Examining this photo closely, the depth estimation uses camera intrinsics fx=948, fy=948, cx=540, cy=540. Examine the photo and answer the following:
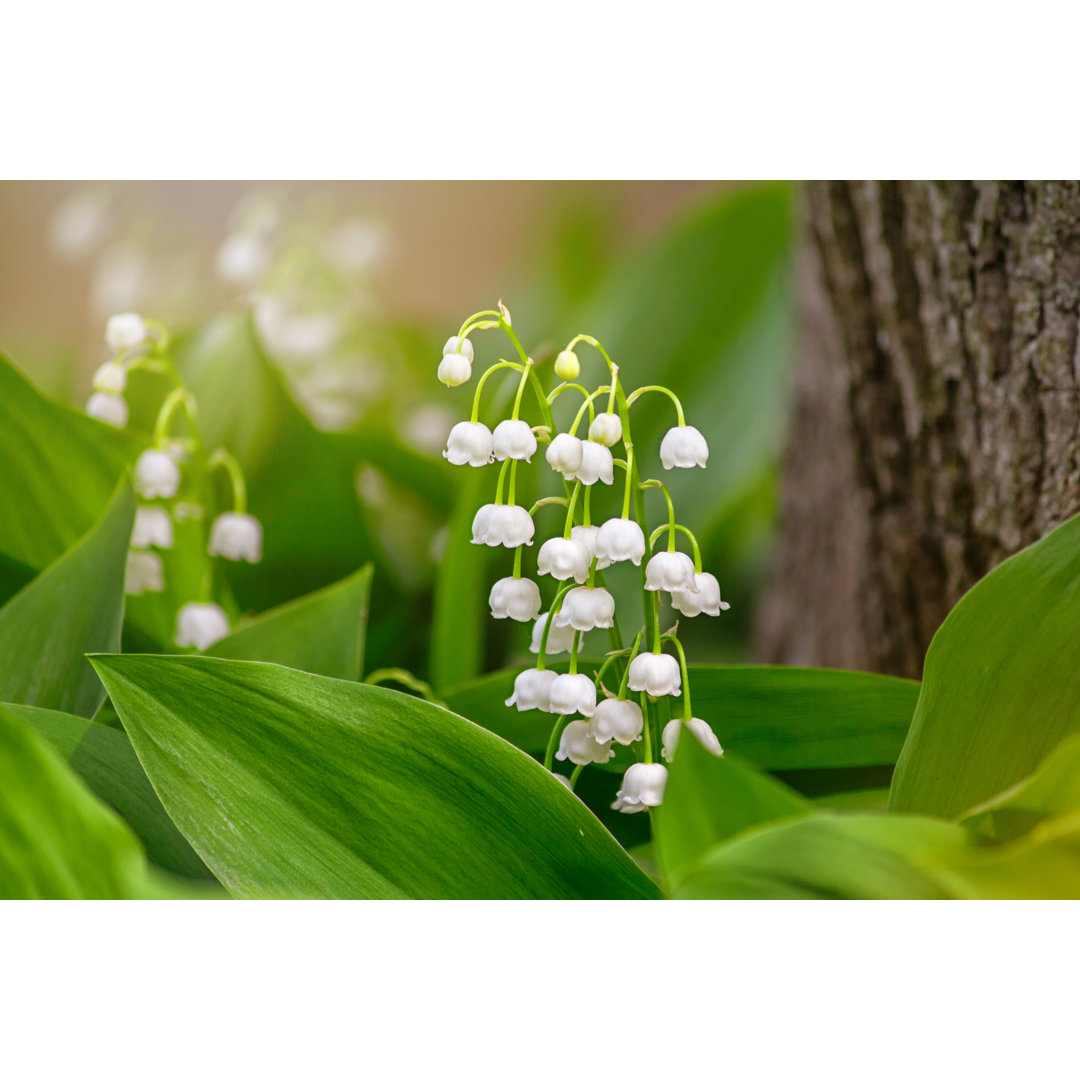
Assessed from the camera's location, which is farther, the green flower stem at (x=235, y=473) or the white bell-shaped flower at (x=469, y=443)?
the green flower stem at (x=235, y=473)

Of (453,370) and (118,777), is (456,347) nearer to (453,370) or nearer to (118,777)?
(453,370)

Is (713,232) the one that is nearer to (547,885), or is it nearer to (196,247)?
(196,247)

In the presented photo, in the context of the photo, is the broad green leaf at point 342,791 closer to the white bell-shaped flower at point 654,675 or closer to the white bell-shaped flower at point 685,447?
the white bell-shaped flower at point 654,675

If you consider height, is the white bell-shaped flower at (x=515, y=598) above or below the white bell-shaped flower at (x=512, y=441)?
below

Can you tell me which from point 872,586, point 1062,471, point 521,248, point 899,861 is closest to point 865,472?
point 872,586

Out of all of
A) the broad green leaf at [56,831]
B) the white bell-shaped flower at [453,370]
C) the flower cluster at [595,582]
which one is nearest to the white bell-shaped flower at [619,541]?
the flower cluster at [595,582]

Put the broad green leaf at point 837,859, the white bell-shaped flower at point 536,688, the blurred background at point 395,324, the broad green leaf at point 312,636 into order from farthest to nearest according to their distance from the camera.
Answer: the blurred background at point 395,324, the broad green leaf at point 312,636, the white bell-shaped flower at point 536,688, the broad green leaf at point 837,859

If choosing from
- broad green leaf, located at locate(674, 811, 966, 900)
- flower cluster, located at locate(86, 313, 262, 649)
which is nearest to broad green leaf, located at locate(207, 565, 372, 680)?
flower cluster, located at locate(86, 313, 262, 649)

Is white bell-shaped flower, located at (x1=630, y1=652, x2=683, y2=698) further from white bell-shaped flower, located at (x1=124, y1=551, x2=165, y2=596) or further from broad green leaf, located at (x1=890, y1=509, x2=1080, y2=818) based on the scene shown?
white bell-shaped flower, located at (x1=124, y1=551, x2=165, y2=596)
